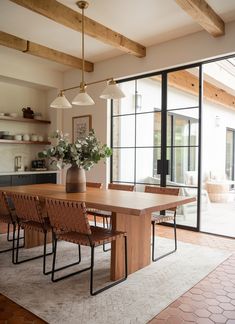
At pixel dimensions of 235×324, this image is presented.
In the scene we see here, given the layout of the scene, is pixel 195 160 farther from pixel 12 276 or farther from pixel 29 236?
pixel 12 276

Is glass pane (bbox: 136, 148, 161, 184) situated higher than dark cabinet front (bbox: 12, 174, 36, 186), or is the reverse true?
glass pane (bbox: 136, 148, 161, 184)

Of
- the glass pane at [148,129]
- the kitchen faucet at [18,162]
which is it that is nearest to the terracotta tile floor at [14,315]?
the glass pane at [148,129]

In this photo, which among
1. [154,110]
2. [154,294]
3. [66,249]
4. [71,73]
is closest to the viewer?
[154,294]

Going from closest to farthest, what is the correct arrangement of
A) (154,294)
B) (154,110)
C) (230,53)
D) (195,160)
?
1. (154,294)
2. (230,53)
3. (195,160)
4. (154,110)

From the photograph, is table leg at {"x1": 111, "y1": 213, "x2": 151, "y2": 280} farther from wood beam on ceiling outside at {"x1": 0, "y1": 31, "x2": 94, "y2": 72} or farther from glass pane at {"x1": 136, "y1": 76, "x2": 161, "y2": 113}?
wood beam on ceiling outside at {"x1": 0, "y1": 31, "x2": 94, "y2": 72}

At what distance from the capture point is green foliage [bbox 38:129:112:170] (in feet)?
10.2

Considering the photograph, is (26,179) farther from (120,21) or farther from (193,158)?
(120,21)

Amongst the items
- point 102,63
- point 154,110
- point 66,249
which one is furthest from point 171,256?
point 102,63

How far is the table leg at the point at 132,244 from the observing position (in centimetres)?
265

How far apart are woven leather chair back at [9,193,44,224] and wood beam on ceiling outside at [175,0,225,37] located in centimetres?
252

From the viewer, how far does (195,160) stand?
180 inches

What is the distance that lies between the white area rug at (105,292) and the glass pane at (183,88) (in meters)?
2.47

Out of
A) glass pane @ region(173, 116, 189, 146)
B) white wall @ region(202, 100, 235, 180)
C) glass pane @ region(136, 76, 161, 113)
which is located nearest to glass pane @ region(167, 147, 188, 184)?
glass pane @ region(173, 116, 189, 146)

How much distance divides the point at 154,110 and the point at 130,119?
1.78ft
